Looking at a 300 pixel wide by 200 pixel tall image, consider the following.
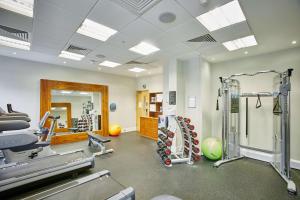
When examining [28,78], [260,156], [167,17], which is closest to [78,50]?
[28,78]

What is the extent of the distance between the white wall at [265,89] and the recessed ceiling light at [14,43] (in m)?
5.70

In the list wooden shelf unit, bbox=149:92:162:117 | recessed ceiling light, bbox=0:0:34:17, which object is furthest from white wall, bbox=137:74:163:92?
recessed ceiling light, bbox=0:0:34:17

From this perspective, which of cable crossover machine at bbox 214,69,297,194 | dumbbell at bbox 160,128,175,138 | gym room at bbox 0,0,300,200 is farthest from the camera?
dumbbell at bbox 160,128,175,138

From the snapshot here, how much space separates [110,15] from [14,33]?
233 cm

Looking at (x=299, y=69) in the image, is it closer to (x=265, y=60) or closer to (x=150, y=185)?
(x=265, y=60)

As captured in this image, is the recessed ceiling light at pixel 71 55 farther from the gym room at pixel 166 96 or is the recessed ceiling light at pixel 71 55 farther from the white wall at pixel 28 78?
the white wall at pixel 28 78

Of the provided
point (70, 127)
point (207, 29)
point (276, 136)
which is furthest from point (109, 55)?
point (276, 136)

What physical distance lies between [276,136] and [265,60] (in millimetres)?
2074

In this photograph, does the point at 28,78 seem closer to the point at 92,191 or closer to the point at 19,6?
the point at 19,6

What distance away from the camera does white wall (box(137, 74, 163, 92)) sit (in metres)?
6.97

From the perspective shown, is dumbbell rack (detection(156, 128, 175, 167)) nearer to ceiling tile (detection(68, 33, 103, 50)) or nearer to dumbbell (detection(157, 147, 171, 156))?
dumbbell (detection(157, 147, 171, 156))

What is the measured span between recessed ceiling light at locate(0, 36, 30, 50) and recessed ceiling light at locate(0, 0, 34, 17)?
5.12ft

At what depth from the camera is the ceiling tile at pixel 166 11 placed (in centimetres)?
209

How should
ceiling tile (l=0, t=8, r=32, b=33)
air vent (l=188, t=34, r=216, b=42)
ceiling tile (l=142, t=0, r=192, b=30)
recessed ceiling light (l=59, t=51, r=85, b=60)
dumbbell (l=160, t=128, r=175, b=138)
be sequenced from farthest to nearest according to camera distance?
1. recessed ceiling light (l=59, t=51, r=85, b=60)
2. dumbbell (l=160, t=128, r=175, b=138)
3. air vent (l=188, t=34, r=216, b=42)
4. ceiling tile (l=0, t=8, r=32, b=33)
5. ceiling tile (l=142, t=0, r=192, b=30)
